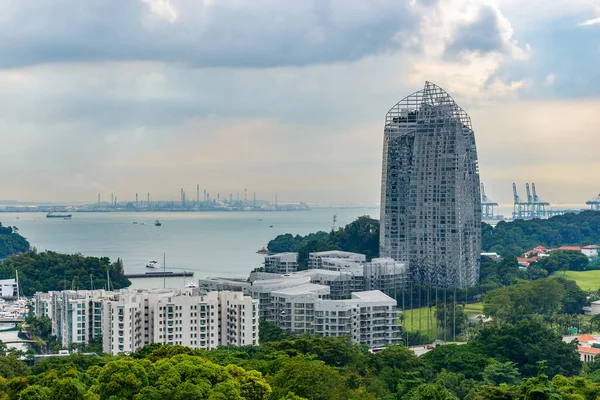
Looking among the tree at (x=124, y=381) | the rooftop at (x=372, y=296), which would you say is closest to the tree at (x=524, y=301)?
the rooftop at (x=372, y=296)

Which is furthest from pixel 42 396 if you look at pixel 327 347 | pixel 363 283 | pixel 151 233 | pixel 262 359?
pixel 151 233

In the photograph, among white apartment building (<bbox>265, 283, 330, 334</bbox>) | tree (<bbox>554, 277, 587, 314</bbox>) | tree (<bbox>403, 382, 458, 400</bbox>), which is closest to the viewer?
tree (<bbox>403, 382, 458, 400</bbox>)

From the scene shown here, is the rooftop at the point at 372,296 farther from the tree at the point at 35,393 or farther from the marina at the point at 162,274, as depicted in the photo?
the marina at the point at 162,274

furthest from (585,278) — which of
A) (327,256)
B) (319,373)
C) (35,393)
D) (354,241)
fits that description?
(35,393)

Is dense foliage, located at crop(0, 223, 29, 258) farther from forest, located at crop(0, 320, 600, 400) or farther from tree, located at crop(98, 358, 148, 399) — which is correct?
tree, located at crop(98, 358, 148, 399)

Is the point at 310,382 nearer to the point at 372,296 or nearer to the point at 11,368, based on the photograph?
the point at 11,368

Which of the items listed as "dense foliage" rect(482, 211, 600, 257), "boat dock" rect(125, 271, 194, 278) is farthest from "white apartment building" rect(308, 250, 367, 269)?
"dense foliage" rect(482, 211, 600, 257)
